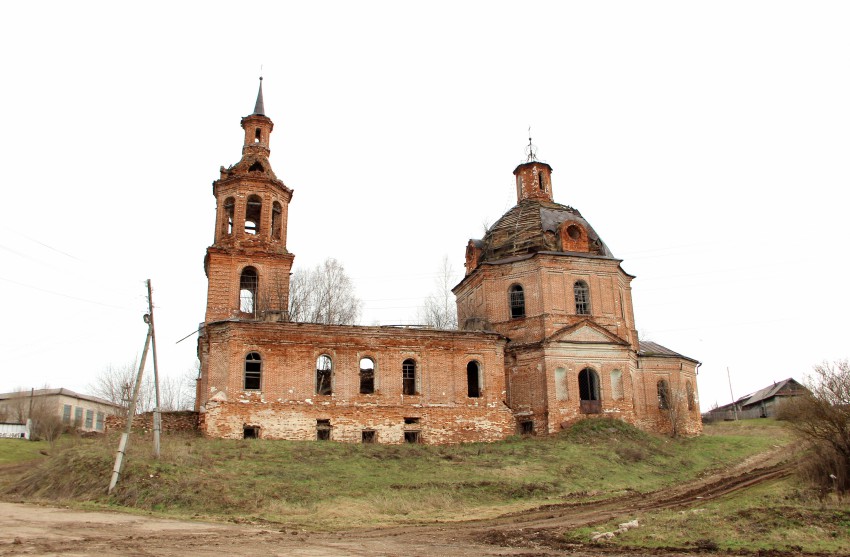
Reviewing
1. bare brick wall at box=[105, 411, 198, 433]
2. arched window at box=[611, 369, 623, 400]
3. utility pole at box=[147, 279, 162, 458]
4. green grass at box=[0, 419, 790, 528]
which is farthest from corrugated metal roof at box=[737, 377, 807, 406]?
utility pole at box=[147, 279, 162, 458]

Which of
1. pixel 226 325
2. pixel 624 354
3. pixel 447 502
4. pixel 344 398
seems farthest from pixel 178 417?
pixel 624 354

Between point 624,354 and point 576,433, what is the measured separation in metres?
5.18

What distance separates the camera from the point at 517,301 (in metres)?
34.6

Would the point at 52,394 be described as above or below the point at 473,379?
above

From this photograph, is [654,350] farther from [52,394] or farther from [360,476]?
[52,394]

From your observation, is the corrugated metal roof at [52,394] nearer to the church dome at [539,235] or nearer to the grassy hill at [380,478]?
the grassy hill at [380,478]

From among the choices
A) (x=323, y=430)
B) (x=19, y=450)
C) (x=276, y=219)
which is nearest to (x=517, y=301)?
(x=323, y=430)

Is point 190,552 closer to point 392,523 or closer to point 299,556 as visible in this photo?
point 299,556

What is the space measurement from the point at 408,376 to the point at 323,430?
457 cm

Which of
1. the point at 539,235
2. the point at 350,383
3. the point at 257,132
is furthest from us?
the point at 257,132

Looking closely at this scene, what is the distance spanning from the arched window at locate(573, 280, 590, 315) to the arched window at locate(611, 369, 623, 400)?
3.31 metres

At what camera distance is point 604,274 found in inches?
1378

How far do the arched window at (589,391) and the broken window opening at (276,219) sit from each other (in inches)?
646

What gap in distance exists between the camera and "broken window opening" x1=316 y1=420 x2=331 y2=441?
94.6 ft
